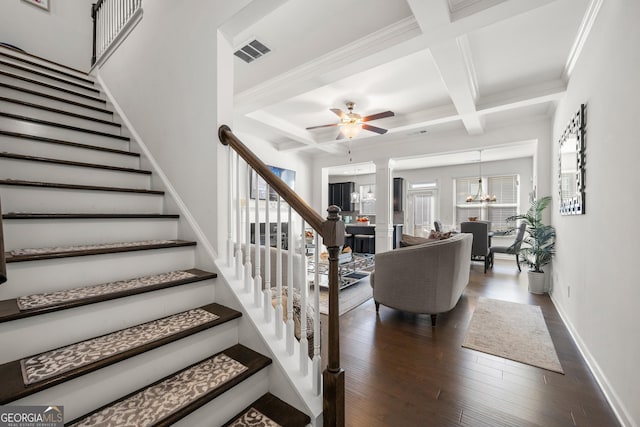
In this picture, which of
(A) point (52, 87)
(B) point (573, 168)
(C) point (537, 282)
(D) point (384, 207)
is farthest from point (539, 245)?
(A) point (52, 87)

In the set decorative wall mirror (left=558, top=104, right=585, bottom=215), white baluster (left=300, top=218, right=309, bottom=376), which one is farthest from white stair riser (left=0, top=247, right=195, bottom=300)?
decorative wall mirror (left=558, top=104, right=585, bottom=215)

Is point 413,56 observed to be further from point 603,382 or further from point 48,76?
point 48,76

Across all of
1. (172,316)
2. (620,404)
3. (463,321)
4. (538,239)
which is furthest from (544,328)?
(172,316)

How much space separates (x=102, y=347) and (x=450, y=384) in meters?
2.07

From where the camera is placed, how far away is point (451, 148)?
18.4 feet

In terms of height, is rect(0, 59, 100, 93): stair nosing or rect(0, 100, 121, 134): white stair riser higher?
rect(0, 59, 100, 93): stair nosing

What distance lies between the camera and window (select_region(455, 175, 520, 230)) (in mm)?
7719

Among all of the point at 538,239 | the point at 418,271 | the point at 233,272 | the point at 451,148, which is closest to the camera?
the point at 233,272

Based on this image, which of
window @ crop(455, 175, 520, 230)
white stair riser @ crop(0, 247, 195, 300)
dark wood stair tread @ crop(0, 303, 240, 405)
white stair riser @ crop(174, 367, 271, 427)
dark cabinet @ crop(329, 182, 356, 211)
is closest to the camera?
dark wood stair tread @ crop(0, 303, 240, 405)

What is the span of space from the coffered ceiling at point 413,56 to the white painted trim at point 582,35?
1 cm

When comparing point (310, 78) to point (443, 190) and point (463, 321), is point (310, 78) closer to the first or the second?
point (463, 321)

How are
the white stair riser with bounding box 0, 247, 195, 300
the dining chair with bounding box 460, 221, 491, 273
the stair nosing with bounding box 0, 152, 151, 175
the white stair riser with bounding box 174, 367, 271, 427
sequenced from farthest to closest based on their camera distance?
1. the dining chair with bounding box 460, 221, 491, 273
2. the stair nosing with bounding box 0, 152, 151, 175
3. the white stair riser with bounding box 0, 247, 195, 300
4. the white stair riser with bounding box 174, 367, 271, 427

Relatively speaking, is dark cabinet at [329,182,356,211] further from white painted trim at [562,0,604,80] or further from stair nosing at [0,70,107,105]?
stair nosing at [0,70,107,105]

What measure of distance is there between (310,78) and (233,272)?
2536mm
